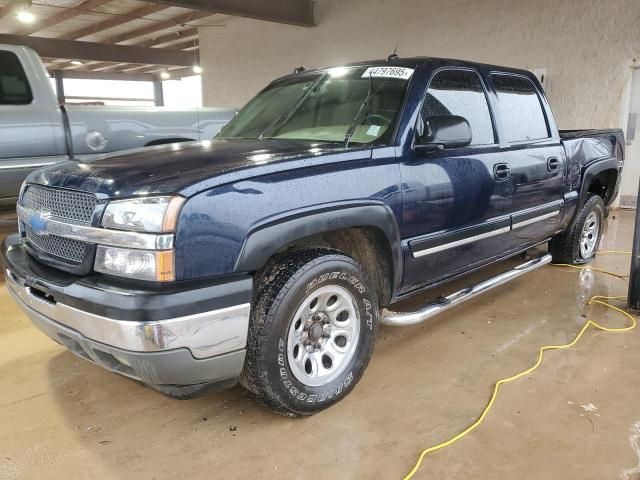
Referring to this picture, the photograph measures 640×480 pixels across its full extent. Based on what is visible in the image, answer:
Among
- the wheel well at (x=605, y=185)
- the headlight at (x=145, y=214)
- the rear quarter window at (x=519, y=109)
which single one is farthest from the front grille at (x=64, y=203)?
the wheel well at (x=605, y=185)

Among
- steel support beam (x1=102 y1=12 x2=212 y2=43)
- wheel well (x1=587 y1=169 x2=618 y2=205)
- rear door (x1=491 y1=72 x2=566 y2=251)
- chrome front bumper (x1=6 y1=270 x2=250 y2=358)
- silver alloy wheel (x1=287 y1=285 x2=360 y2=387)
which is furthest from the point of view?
steel support beam (x1=102 y1=12 x2=212 y2=43)

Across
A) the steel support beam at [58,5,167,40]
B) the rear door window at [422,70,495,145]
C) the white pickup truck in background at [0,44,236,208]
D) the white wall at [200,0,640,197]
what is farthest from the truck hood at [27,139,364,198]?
the steel support beam at [58,5,167,40]

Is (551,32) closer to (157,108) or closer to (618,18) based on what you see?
(618,18)

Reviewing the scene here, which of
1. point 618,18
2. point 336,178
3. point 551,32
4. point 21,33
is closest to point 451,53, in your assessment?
point 551,32

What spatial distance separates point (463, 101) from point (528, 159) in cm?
77

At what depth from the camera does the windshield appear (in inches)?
113

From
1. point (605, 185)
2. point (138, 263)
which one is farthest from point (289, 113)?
point (605, 185)

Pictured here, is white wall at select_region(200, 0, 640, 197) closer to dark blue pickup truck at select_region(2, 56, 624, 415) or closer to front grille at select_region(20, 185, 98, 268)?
dark blue pickup truck at select_region(2, 56, 624, 415)

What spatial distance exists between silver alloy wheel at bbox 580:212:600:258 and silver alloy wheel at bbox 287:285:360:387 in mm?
3331

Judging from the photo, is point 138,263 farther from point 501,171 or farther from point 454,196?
point 501,171

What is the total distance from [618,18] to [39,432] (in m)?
8.90

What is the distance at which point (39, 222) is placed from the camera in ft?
7.64

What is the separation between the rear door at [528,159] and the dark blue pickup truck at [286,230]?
3 centimetres

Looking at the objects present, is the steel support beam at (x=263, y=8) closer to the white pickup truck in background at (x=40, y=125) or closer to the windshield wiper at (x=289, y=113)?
the white pickup truck in background at (x=40, y=125)
